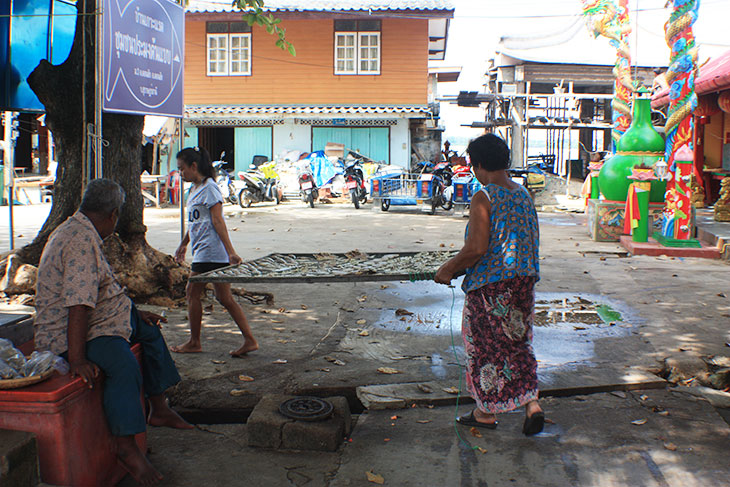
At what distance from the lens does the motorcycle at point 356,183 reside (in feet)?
59.2

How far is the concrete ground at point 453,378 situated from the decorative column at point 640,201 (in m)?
1.06

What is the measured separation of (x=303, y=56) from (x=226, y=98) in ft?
9.73

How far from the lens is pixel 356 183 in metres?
18.1

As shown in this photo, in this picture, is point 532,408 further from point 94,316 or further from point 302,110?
point 302,110

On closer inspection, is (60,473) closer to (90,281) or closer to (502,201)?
(90,281)

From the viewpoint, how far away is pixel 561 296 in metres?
7.28

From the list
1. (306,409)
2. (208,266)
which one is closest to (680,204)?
(208,266)

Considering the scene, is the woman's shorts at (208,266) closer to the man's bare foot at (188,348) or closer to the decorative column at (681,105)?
the man's bare foot at (188,348)

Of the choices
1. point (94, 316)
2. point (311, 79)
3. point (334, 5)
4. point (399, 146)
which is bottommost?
point (94, 316)

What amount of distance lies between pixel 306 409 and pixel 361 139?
61.2ft

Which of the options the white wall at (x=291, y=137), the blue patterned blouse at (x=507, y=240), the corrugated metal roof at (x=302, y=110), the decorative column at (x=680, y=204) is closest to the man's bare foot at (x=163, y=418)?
the blue patterned blouse at (x=507, y=240)

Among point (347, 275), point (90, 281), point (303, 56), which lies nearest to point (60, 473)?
point (90, 281)

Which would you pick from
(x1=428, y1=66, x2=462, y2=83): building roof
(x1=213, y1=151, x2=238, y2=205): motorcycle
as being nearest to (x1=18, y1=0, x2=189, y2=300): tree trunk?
(x1=213, y1=151, x2=238, y2=205): motorcycle

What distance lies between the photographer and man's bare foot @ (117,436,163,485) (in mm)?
3123
